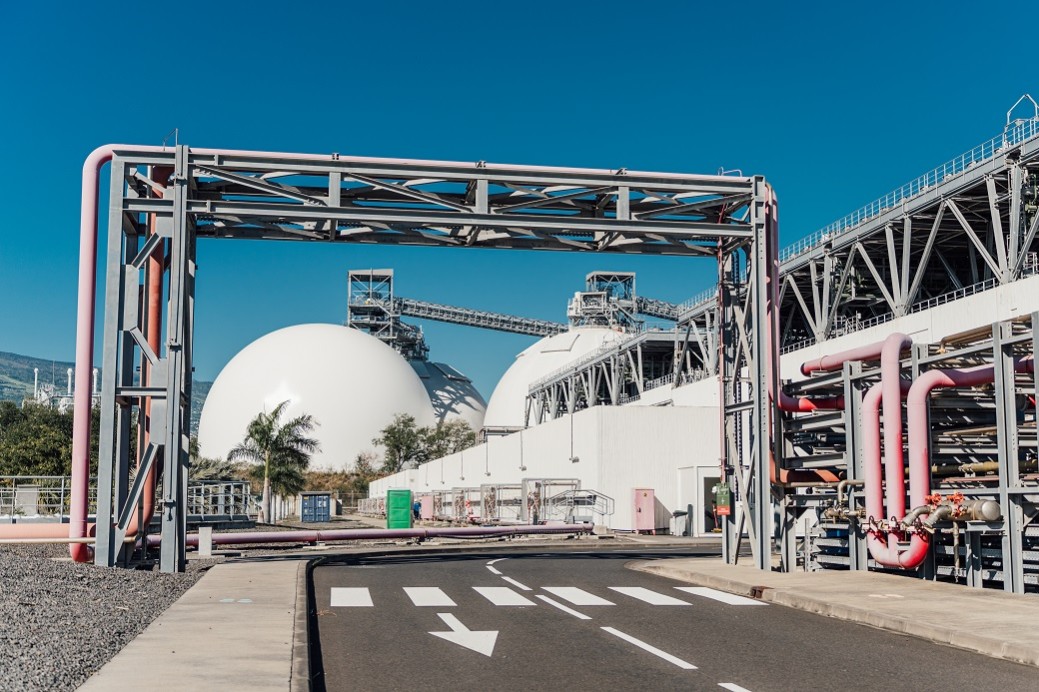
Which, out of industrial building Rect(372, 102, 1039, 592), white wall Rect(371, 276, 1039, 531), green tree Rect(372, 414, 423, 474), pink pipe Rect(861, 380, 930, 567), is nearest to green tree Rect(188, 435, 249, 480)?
industrial building Rect(372, 102, 1039, 592)

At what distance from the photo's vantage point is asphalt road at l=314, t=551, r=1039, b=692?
9.18m

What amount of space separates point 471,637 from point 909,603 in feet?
19.3

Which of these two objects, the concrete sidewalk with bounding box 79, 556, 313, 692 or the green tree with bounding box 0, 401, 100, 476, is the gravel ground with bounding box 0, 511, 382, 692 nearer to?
the concrete sidewalk with bounding box 79, 556, 313, 692

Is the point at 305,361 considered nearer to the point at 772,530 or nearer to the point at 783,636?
the point at 772,530

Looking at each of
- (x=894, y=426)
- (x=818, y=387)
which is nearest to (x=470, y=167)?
(x=818, y=387)

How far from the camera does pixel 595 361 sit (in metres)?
75.7

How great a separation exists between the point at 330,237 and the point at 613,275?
85.7m

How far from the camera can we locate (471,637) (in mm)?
11789

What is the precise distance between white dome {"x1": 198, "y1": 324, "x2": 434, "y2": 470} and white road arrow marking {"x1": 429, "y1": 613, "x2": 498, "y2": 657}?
87.0 m

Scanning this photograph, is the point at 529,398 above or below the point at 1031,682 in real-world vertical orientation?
above

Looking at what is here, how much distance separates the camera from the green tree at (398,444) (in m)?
100

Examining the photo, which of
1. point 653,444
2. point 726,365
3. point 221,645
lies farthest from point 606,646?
point 653,444

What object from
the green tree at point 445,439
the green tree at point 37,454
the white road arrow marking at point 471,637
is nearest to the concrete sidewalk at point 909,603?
the white road arrow marking at point 471,637

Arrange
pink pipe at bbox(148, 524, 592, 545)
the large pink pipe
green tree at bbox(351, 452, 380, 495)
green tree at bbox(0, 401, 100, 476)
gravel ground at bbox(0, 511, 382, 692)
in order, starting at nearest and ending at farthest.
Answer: gravel ground at bbox(0, 511, 382, 692)
the large pink pipe
pink pipe at bbox(148, 524, 592, 545)
green tree at bbox(0, 401, 100, 476)
green tree at bbox(351, 452, 380, 495)
